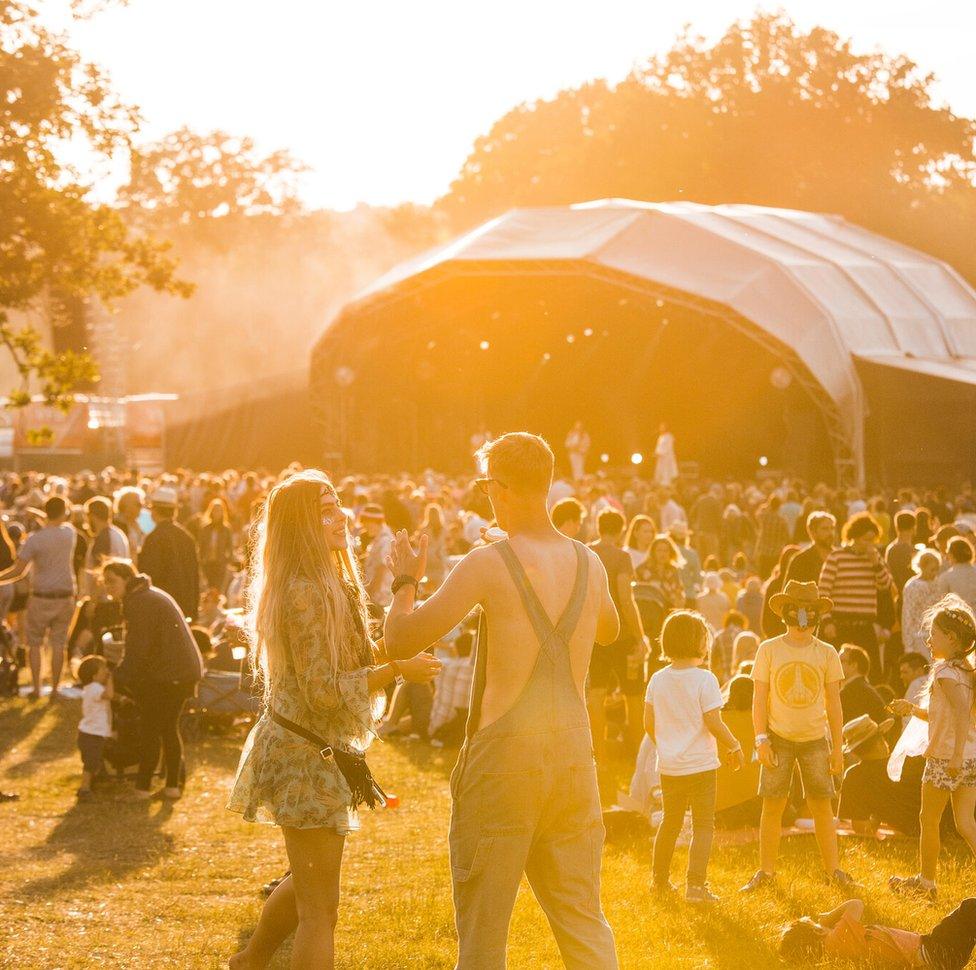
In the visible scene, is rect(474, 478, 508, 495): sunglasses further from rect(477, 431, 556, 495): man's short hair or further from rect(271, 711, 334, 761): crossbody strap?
rect(271, 711, 334, 761): crossbody strap

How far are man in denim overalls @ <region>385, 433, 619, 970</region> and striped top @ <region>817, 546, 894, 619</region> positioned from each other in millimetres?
6490

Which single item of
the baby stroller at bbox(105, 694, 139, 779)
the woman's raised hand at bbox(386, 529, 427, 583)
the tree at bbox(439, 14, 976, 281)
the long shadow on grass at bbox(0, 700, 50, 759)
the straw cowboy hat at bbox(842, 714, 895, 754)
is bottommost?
the long shadow on grass at bbox(0, 700, 50, 759)

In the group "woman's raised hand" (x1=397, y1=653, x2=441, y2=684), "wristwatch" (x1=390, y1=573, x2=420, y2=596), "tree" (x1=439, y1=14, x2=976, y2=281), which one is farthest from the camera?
"tree" (x1=439, y1=14, x2=976, y2=281)

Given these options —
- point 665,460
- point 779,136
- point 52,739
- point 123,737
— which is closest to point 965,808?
point 123,737

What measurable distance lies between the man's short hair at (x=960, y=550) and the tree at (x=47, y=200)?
1189 centimetres

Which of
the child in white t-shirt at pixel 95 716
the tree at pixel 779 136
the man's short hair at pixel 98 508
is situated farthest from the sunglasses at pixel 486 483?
the tree at pixel 779 136

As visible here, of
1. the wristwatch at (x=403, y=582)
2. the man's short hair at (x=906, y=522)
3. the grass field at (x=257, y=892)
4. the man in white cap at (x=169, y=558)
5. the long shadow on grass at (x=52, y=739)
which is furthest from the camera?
the man's short hair at (x=906, y=522)

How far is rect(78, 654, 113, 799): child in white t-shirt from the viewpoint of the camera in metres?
10.0

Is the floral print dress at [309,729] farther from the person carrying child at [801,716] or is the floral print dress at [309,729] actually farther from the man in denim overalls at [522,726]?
the person carrying child at [801,716]

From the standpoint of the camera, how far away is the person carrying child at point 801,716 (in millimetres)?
7160

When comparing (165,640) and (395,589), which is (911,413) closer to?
(165,640)

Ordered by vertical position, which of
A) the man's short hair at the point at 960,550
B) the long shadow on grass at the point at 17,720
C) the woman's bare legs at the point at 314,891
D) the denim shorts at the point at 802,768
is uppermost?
the man's short hair at the point at 960,550

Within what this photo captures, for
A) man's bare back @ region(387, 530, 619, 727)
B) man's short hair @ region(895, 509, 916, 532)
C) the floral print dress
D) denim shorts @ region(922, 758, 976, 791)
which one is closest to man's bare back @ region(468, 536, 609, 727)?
man's bare back @ region(387, 530, 619, 727)

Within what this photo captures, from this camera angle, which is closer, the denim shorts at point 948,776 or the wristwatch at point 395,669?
the wristwatch at point 395,669
